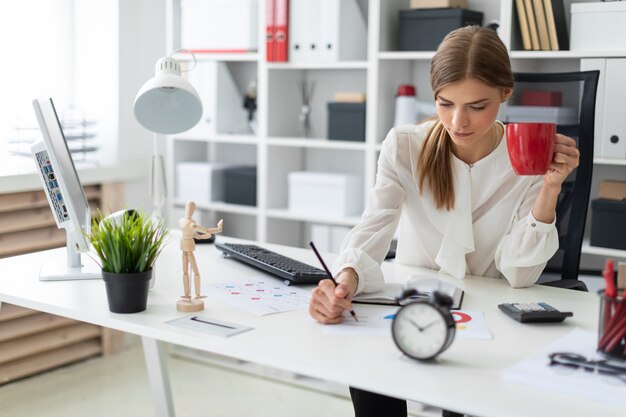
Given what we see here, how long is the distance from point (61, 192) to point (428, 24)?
172 cm

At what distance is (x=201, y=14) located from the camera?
3.63 metres

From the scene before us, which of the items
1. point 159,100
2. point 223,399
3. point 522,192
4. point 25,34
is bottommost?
point 223,399

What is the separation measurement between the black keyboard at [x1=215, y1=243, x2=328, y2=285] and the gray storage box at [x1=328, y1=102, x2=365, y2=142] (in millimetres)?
1257

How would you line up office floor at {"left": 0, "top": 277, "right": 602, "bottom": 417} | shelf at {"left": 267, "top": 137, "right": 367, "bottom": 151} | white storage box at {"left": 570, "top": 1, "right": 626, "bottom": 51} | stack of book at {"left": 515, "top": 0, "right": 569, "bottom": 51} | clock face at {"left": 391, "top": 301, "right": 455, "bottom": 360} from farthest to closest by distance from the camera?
shelf at {"left": 267, "top": 137, "right": 367, "bottom": 151}, office floor at {"left": 0, "top": 277, "right": 602, "bottom": 417}, stack of book at {"left": 515, "top": 0, "right": 569, "bottom": 51}, white storage box at {"left": 570, "top": 1, "right": 626, "bottom": 51}, clock face at {"left": 391, "top": 301, "right": 455, "bottom": 360}

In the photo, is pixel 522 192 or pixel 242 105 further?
pixel 242 105

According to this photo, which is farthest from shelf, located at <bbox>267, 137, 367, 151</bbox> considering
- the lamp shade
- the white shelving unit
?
the lamp shade

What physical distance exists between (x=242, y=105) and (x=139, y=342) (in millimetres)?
1223

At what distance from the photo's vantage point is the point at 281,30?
11.0 ft

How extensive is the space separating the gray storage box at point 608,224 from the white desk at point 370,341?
970mm

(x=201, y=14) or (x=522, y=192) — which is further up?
(x=201, y=14)

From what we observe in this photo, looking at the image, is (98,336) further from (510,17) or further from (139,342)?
(510,17)

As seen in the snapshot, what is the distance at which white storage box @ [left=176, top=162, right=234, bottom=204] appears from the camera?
12.2ft

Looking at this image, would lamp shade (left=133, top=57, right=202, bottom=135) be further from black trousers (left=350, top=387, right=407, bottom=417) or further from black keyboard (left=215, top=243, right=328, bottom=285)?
black trousers (left=350, top=387, right=407, bottom=417)

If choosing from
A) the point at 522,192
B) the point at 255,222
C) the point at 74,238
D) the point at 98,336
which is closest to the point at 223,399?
the point at 98,336
